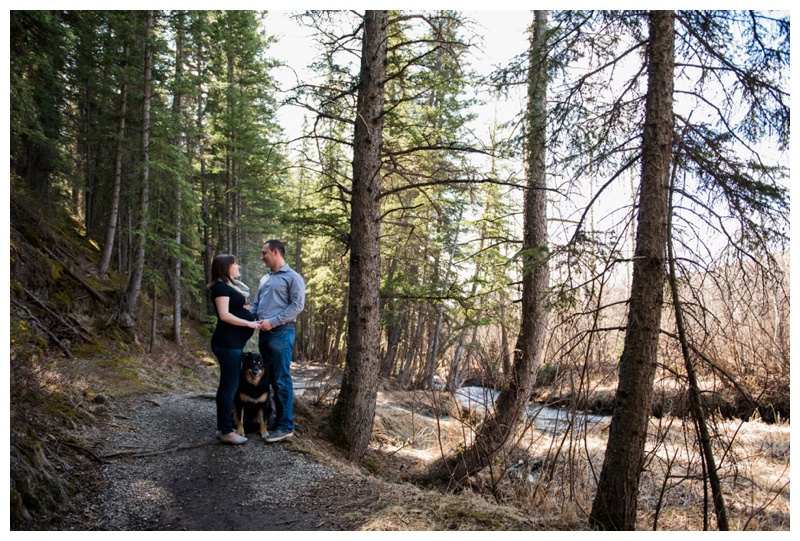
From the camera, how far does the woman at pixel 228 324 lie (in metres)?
5.32

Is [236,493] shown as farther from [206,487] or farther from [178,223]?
[178,223]

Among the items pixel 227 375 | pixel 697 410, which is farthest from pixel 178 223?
pixel 697 410

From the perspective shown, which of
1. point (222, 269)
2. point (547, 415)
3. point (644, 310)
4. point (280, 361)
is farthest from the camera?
point (547, 415)

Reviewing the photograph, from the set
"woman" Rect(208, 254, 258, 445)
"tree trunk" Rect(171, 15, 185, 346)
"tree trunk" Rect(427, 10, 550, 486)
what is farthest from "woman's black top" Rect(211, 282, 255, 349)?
"tree trunk" Rect(171, 15, 185, 346)

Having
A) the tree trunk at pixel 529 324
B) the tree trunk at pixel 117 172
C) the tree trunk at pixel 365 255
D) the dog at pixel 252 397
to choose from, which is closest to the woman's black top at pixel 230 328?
the dog at pixel 252 397

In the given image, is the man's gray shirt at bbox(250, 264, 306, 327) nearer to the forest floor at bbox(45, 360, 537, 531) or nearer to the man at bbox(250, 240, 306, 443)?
the man at bbox(250, 240, 306, 443)

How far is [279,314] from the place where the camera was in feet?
18.6

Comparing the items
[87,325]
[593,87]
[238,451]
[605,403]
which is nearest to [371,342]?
[238,451]

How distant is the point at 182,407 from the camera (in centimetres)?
746

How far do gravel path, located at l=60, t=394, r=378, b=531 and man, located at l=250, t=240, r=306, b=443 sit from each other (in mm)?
619

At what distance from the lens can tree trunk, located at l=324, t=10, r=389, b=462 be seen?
6.79 metres

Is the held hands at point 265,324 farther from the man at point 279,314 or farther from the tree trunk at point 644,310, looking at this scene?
the tree trunk at point 644,310
